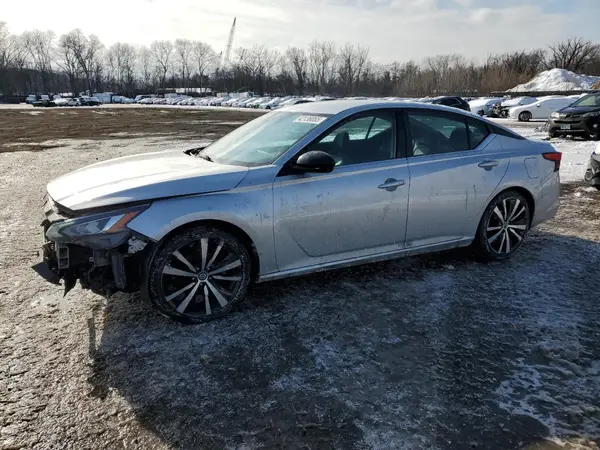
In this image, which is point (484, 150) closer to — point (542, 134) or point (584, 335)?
point (584, 335)

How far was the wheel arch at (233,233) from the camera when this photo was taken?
3328 millimetres

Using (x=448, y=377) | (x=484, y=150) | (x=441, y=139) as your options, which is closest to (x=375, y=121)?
(x=441, y=139)

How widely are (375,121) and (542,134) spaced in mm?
16755

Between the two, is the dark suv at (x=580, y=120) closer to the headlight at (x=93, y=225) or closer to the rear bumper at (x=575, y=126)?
the rear bumper at (x=575, y=126)

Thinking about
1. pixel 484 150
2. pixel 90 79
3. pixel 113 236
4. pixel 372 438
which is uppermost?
pixel 90 79

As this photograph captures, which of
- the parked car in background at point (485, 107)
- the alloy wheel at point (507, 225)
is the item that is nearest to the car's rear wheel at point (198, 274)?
the alloy wheel at point (507, 225)

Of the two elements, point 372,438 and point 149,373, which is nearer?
point 372,438

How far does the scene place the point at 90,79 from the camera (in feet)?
380

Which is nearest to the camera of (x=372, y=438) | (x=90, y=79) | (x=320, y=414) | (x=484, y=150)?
(x=372, y=438)

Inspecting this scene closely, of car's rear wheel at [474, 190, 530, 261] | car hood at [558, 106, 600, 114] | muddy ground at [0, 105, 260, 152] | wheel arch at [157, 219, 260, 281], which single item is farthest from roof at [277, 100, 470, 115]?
muddy ground at [0, 105, 260, 152]

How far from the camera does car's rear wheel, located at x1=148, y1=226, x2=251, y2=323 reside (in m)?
3.31

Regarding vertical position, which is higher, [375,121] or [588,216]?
[375,121]

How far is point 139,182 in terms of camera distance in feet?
11.2

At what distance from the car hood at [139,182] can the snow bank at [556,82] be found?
69.4m
